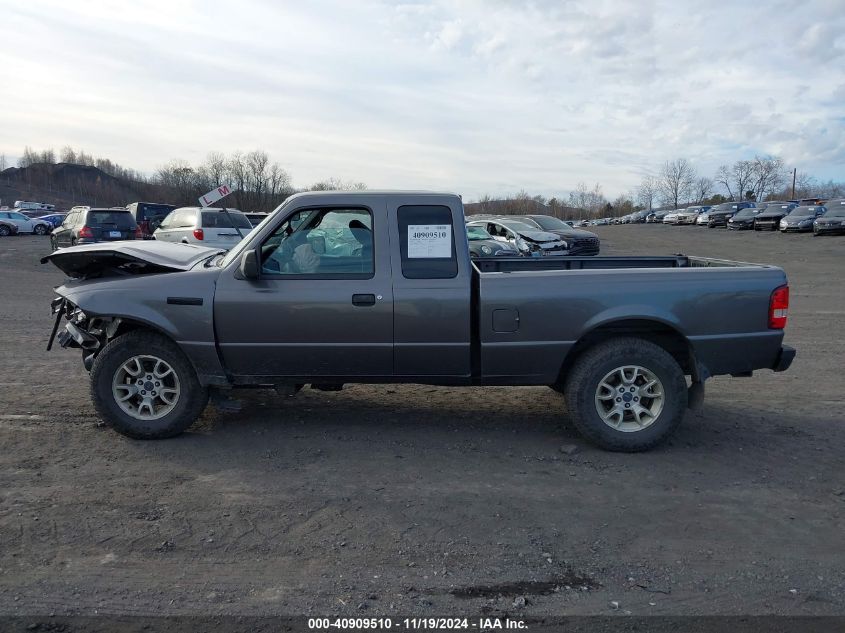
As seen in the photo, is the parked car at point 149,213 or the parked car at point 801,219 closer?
the parked car at point 149,213

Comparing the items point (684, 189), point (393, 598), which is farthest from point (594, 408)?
point (684, 189)

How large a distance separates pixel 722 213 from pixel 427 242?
154 ft

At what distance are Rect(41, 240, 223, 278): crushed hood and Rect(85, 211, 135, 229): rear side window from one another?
15.1 metres

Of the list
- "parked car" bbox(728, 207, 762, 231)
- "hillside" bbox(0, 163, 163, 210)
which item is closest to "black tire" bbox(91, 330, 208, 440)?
"parked car" bbox(728, 207, 762, 231)

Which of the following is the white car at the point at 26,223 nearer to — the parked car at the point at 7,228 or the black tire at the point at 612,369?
the parked car at the point at 7,228

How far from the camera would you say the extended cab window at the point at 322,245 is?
5215mm

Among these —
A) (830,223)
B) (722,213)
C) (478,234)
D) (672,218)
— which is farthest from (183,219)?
(672,218)

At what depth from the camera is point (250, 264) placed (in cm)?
502

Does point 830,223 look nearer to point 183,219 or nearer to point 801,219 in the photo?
point 801,219

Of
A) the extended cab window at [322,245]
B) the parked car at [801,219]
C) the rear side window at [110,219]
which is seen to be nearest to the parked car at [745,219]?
the parked car at [801,219]

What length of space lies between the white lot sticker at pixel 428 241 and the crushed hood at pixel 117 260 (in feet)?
6.16

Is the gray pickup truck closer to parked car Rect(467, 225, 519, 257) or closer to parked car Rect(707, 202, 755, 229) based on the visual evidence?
parked car Rect(467, 225, 519, 257)

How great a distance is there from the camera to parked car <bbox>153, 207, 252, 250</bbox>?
16656mm

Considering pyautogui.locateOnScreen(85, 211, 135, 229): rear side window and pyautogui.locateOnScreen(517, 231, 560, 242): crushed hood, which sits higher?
pyautogui.locateOnScreen(85, 211, 135, 229): rear side window
